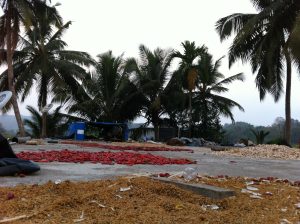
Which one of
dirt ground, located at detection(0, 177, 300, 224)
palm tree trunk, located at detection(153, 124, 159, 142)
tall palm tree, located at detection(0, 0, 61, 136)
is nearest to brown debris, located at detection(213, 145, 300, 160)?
dirt ground, located at detection(0, 177, 300, 224)

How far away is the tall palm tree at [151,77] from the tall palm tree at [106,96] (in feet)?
1.79

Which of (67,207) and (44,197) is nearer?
(67,207)

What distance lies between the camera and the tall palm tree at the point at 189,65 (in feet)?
98.7

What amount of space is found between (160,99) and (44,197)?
26.9 meters

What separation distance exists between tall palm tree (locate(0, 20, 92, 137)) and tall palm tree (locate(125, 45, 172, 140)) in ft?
11.2

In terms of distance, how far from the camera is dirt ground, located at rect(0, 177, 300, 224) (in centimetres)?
410

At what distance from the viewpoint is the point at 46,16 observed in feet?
87.6

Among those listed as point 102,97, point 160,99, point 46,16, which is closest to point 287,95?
point 160,99

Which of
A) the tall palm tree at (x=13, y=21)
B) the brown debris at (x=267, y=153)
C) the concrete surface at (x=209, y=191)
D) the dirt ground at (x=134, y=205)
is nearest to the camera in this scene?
the dirt ground at (x=134, y=205)

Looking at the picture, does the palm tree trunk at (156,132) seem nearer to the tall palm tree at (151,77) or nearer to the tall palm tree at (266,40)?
the tall palm tree at (151,77)

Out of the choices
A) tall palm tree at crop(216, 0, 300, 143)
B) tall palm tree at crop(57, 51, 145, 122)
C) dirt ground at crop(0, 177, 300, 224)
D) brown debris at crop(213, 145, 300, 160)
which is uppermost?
tall palm tree at crop(216, 0, 300, 143)

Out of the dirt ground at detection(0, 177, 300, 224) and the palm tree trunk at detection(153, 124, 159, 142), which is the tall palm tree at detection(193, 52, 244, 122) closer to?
the palm tree trunk at detection(153, 124, 159, 142)

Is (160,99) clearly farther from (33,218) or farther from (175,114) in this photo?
(33,218)

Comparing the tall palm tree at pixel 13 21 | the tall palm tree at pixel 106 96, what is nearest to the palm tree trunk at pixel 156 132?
the tall palm tree at pixel 106 96
